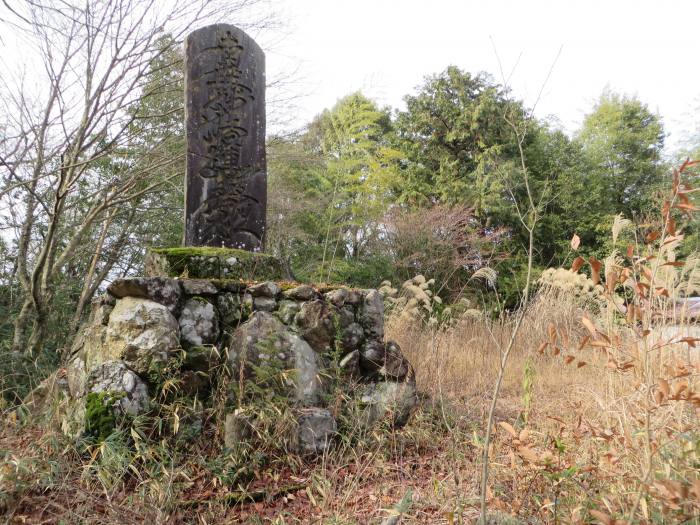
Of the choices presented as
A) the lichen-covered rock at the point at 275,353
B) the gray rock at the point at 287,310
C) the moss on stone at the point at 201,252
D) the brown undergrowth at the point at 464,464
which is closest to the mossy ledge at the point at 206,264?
the moss on stone at the point at 201,252

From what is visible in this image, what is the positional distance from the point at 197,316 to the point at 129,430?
67 centimetres

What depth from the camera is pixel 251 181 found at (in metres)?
3.82

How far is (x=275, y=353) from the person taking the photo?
2.57 metres

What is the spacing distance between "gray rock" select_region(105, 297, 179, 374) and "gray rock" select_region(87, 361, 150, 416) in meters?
0.05

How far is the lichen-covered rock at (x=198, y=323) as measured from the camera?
8.38 feet

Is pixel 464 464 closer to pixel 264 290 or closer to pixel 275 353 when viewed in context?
pixel 275 353

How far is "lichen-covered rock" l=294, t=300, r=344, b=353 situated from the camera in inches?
109

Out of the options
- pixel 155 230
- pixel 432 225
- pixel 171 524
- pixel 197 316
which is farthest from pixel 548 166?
pixel 171 524

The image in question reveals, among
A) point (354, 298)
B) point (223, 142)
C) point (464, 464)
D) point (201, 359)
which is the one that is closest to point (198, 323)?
point (201, 359)

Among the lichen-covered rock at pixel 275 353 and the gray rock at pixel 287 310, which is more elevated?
the gray rock at pixel 287 310

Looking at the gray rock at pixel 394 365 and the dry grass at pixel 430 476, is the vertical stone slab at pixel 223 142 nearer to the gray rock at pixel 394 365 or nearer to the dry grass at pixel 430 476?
the gray rock at pixel 394 365

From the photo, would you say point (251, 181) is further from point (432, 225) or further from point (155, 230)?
point (432, 225)

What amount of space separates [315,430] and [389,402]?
49 centimetres

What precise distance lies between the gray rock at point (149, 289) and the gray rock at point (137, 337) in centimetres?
3
